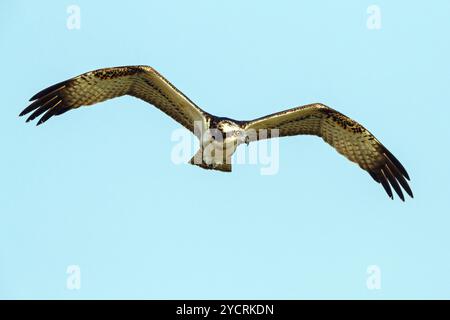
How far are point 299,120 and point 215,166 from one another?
1540 millimetres

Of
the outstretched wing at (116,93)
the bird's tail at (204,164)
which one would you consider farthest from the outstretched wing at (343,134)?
the outstretched wing at (116,93)

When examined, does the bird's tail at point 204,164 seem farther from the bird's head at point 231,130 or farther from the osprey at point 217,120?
the bird's head at point 231,130

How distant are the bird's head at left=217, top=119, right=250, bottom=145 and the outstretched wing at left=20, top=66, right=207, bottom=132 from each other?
0.46m

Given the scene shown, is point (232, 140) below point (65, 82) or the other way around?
below

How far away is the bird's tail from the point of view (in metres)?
13.0

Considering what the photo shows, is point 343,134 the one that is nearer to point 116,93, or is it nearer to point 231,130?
point 231,130

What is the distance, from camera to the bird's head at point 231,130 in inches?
487

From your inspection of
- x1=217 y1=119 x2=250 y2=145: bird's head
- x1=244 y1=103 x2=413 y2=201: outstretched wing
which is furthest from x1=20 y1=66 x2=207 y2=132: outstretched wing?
x1=244 y1=103 x2=413 y2=201: outstretched wing

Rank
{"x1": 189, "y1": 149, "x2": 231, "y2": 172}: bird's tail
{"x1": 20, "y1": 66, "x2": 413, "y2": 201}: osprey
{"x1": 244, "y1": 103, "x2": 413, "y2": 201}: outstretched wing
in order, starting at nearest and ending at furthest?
{"x1": 20, "y1": 66, "x2": 413, "y2": 201}: osprey < {"x1": 244, "y1": 103, "x2": 413, "y2": 201}: outstretched wing < {"x1": 189, "y1": 149, "x2": 231, "y2": 172}: bird's tail

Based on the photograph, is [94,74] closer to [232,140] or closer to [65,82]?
[65,82]

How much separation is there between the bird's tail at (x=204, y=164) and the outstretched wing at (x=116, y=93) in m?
0.46

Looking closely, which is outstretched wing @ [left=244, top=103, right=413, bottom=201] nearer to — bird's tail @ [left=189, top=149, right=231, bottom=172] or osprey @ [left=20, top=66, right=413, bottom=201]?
osprey @ [left=20, top=66, right=413, bottom=201]
